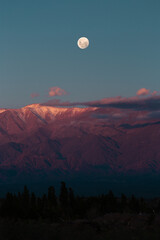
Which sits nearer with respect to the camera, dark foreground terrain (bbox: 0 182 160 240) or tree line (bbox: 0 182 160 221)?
dark foreground terrain (bbox: 0 182 160 240)

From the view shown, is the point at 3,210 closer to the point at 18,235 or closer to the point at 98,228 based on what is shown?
the point at 98,228

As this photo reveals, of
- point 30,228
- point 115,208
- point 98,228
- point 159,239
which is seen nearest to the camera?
point 159,239

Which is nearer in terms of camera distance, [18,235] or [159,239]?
[159,239]

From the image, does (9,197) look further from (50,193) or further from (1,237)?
(1,237)

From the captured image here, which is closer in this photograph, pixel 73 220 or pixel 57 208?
pixel 73 220

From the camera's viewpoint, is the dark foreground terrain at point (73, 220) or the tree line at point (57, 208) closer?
the dark foreground terrain at point (73, 220)

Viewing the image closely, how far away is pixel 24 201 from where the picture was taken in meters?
130

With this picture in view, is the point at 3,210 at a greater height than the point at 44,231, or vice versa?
the point at 44,231

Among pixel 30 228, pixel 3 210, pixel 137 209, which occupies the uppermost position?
pixel 30 228

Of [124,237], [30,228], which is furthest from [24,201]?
[124,237]

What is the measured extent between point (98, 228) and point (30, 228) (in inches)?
599

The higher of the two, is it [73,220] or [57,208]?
[73,220]

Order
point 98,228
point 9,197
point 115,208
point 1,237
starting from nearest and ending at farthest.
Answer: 1. point 1,237
2. point 98,228
3. point 9,197
4. point 115,208

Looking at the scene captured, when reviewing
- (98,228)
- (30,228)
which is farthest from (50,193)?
(30,228)
